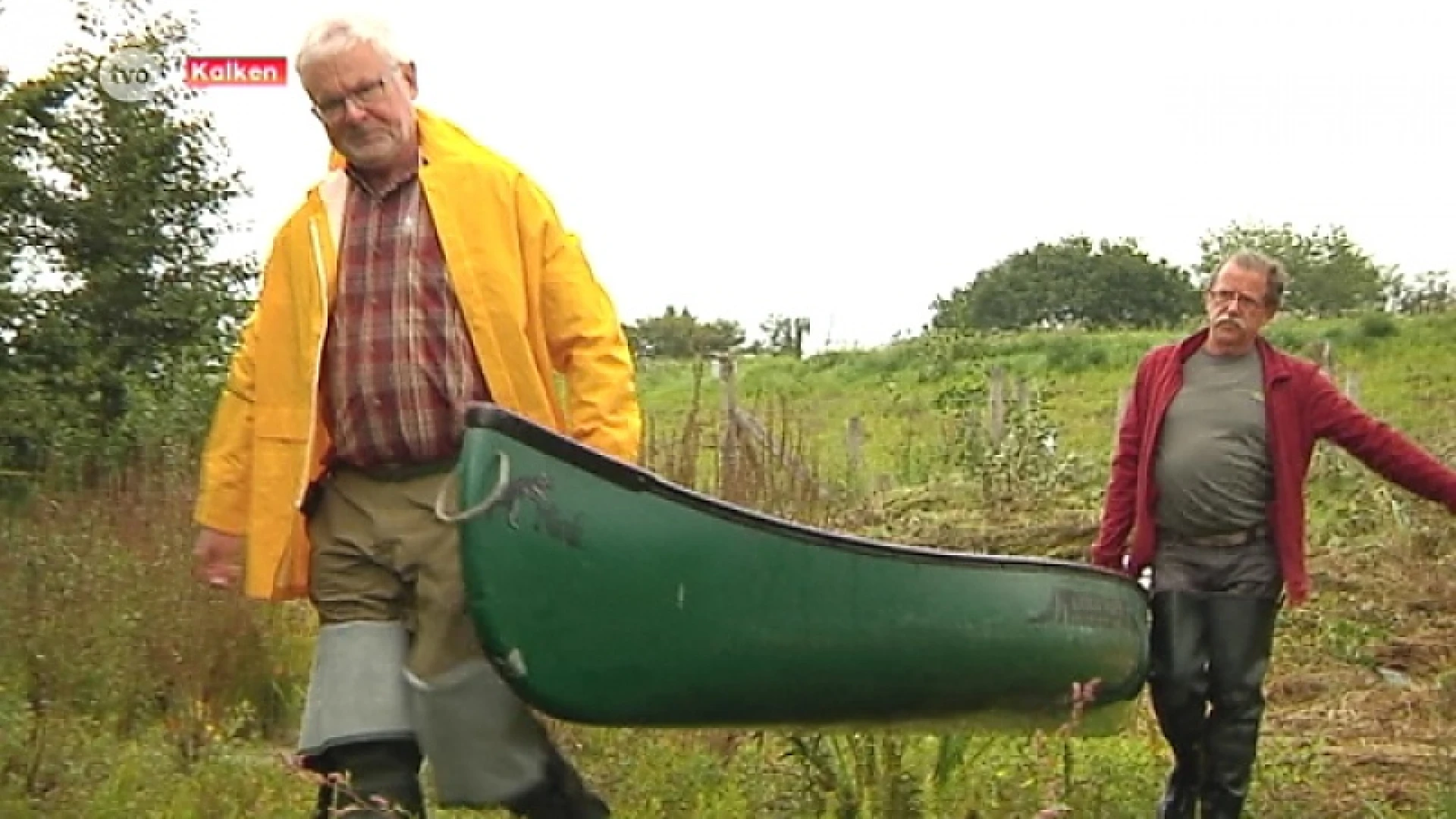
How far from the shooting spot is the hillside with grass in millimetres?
5012

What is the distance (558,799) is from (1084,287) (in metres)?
58.1

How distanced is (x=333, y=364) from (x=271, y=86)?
113 inches

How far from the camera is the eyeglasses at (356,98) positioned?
12.1 ft

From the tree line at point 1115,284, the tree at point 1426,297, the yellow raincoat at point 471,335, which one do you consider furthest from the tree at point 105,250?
the tree line at point 1115,284

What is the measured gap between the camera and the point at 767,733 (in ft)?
14.9

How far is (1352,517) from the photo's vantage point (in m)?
10.5

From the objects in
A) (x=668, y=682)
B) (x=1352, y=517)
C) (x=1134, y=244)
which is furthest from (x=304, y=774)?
(x=1134, y=244)

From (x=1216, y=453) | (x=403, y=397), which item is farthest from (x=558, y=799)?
(x=1216, y=453)

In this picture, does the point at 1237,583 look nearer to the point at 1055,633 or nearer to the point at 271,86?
the point at 1055,633

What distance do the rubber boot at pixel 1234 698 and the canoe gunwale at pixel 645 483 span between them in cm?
157

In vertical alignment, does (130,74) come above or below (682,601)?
above

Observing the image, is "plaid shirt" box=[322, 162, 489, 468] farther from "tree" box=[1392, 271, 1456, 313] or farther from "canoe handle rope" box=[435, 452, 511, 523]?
"tree" box=[1392, 271, 1456, 313]

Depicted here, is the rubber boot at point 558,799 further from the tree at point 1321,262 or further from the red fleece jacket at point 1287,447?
the tree at point 1321,262

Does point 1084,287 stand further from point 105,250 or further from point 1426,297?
point 105,250
